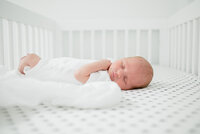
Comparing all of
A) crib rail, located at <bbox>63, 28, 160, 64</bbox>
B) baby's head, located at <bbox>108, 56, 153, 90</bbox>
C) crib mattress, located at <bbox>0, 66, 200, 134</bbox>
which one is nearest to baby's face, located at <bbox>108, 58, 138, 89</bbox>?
baby's head, located at <bbox>108, 56, 153, 90</bbox>

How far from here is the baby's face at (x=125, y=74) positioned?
749 millimetres

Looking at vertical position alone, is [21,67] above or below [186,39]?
below

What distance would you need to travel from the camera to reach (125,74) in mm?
762

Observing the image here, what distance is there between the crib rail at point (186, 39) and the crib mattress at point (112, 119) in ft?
2.11

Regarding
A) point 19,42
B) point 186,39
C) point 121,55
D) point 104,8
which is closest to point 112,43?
point 121,55

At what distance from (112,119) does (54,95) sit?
184 millimetres

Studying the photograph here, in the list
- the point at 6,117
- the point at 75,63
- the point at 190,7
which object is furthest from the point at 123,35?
the point at 6,117

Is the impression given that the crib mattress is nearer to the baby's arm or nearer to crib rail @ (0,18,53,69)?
the baby's arm

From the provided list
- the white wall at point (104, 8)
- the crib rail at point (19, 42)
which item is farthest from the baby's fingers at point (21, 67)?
the white wall at point (104, 8)

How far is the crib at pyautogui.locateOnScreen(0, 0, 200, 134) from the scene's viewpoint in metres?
0.39

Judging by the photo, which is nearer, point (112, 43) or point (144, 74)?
point (144, 74)

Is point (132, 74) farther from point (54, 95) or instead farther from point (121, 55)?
point (121, 55)

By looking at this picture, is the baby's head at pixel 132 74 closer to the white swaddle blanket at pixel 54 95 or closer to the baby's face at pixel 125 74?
the baby's face at pixel 125 74

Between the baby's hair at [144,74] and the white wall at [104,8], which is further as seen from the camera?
the white wall at [104,8]
